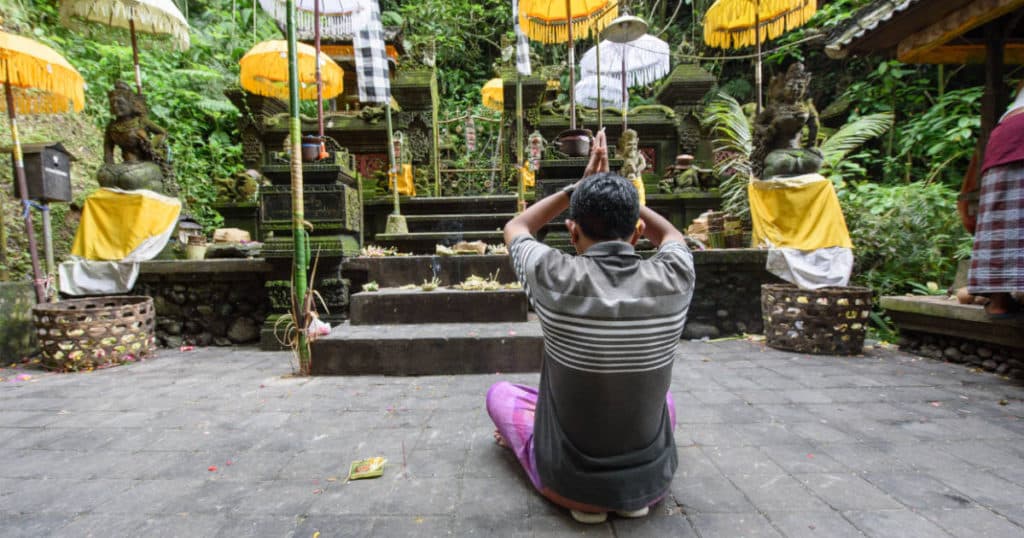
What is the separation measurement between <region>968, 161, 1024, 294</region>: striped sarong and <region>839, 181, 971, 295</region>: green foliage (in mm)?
2039

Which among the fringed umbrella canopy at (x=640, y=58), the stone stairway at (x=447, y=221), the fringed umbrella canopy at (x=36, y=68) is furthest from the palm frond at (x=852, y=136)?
the fringed umbrella canopy at (x=36, y=68)

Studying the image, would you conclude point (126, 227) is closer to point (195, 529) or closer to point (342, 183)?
point (342, 183)

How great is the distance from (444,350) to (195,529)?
1.86 m

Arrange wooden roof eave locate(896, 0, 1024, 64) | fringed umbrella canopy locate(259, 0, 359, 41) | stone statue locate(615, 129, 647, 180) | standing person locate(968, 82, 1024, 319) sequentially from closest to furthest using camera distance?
standing person locate(968, 82, 1024, 319), wooden roof eave locate(896, 0, 1024, 64), stone statue locate(615, 129, 647, 180), fringed umbrella canopy locate(259, 0, 359, 41)

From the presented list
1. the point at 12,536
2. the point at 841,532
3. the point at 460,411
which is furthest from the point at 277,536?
the point at 841,532

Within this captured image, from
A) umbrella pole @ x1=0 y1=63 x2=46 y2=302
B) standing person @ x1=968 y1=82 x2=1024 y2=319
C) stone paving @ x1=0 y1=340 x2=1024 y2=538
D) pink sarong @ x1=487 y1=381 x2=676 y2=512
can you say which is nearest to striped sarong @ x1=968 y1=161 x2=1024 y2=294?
standing person @ x1=968 y1=82 x2=1024 y2=319

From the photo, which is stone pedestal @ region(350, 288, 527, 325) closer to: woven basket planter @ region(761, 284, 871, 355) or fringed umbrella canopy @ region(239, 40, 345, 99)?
woven basket planter @ region(761, 284, 871, 355)

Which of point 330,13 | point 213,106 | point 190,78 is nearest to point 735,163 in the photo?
point 330,13

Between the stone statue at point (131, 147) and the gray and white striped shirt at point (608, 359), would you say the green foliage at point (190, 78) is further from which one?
the gray and white striped shirt at point (608, 359)

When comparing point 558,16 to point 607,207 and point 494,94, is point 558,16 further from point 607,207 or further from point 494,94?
point 494,94

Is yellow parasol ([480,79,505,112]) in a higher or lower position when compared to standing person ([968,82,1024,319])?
higher

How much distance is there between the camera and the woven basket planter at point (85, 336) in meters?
3.50

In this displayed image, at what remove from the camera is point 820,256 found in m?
4.07

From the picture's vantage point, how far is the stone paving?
1459mm
